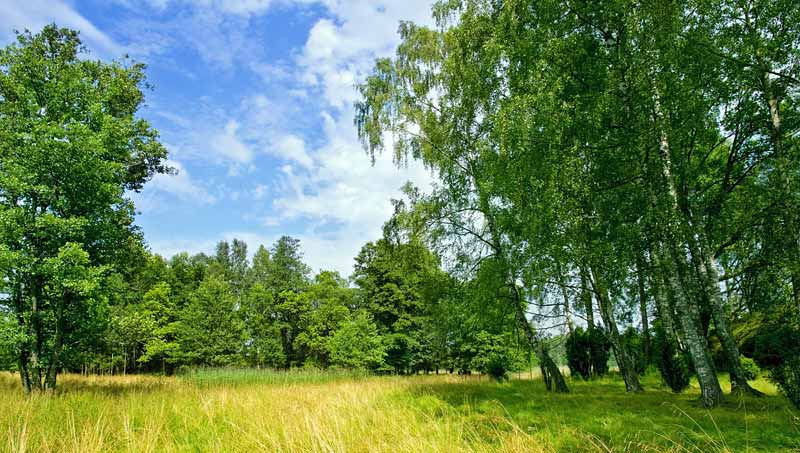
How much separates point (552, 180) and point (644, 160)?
229cm

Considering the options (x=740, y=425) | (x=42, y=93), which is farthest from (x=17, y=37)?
(x=740, y=425)

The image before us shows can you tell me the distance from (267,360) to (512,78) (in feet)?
102

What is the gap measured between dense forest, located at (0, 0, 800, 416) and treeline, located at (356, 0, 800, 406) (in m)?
0.05

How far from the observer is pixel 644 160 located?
900 cm

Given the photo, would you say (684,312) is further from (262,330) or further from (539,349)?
(262,330)

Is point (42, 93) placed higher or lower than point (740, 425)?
higher

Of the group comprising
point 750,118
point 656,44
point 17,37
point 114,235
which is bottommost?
point 114,235

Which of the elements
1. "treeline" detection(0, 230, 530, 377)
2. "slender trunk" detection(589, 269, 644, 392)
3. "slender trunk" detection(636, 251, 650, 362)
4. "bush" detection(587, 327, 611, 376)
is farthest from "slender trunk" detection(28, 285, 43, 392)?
"bush" detection(587, 327, 611, 376)

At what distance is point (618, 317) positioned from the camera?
1277 cm

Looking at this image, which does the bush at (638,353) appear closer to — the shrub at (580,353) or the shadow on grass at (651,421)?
the shrub at (580,353)

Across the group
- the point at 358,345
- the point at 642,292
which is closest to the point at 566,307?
the point at 642,292

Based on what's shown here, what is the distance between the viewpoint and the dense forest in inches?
330

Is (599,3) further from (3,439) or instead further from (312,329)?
(312,329)

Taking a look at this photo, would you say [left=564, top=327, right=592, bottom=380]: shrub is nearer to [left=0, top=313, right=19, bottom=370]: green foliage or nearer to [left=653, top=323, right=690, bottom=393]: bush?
[left=653, top=323, right=690, bottom=393]: bush
